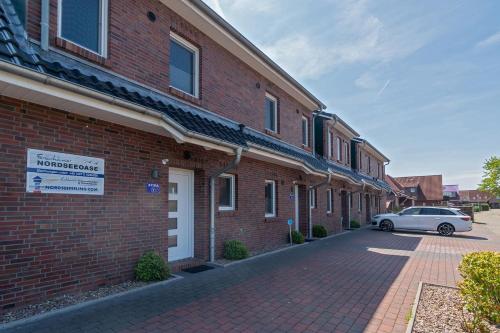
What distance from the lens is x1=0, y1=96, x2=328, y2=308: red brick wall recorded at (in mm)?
4430

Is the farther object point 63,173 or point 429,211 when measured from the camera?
point 429,211

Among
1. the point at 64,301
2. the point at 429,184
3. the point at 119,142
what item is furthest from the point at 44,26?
the point at 429,184

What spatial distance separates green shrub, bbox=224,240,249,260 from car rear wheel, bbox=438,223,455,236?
12985 millimetres

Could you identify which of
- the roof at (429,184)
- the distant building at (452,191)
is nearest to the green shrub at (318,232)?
the roof at (429,184)

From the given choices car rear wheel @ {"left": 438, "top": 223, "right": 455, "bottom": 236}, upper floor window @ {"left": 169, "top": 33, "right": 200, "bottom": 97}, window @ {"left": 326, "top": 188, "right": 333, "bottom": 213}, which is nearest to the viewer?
upper floor window @ {"left": 169, "top": 33, "right": 200, "bottom": 97}

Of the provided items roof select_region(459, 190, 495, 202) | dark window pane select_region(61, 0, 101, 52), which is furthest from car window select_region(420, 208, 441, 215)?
roof select_region(459, 190, 495, 202)

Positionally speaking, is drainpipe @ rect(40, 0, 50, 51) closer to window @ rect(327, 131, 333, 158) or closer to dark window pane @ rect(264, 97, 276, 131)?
dark window pane @ rect(264, 97, 276, 131)

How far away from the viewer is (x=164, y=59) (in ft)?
24.1

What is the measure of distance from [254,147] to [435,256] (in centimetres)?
680

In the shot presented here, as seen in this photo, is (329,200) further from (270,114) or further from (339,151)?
(270,114)

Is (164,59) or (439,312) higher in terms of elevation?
(164,59)

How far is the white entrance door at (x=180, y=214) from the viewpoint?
747 cm

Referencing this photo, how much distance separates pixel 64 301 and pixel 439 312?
5718mm

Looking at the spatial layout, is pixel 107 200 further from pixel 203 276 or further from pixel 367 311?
pixel 367 311
